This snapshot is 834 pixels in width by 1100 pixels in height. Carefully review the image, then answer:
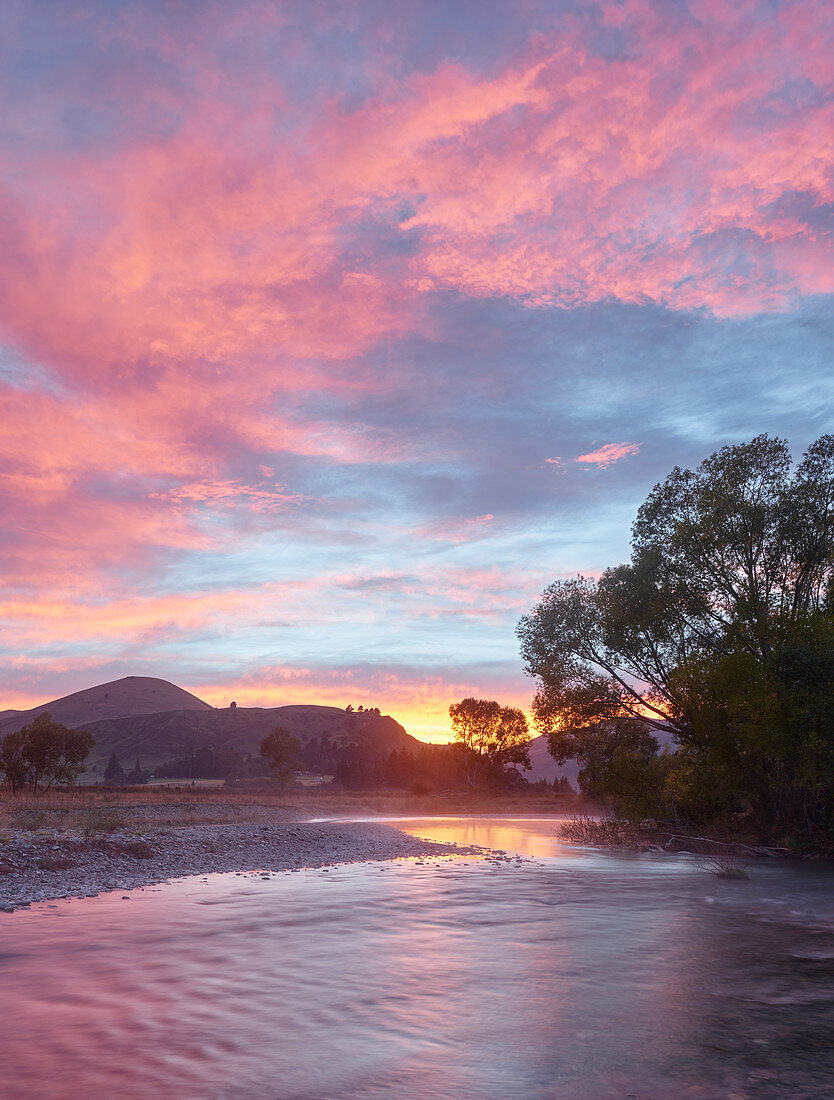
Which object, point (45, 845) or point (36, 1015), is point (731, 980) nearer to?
point (36, 1015)

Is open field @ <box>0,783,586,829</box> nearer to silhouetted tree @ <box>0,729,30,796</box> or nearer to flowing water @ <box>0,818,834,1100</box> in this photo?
silhouetted tree @ <box>0,729,30,796</box>

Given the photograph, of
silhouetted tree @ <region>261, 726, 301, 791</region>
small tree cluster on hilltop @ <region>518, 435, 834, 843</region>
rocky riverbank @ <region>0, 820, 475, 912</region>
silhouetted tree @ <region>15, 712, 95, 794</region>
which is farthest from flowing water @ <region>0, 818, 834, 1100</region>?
silhouetted tree @ <region>261, 726, 301, 791</region>

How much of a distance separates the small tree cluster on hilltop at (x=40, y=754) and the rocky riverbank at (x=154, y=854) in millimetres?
39127

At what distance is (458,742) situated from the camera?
430 feet

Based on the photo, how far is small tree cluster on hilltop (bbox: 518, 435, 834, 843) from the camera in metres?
31.8

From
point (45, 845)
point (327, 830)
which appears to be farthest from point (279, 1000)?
point (327, 830)

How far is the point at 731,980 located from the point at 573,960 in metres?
2.79

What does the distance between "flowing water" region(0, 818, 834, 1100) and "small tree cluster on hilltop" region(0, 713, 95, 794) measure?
202 feet

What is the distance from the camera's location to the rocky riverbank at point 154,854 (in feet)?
70.5

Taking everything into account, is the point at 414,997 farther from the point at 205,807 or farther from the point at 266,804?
the point at 266,804

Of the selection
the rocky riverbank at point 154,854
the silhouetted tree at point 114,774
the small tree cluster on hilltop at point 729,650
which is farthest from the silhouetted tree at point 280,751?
the small tree cluster on hilltop at point 729,650

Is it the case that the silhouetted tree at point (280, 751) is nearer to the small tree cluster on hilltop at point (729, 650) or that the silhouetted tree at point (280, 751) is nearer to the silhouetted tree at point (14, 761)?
the silhouetted tree at point (14, 761)

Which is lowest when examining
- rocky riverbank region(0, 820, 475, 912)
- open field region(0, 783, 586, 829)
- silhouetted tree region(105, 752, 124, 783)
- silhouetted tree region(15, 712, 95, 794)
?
silhouetted tree region(105, 752, 124, 783)

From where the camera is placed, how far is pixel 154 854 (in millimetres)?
28391
